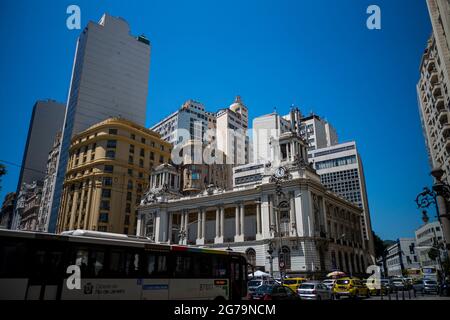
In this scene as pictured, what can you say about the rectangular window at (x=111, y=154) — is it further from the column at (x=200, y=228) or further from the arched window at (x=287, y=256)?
the arched window at (x=287, y=256)

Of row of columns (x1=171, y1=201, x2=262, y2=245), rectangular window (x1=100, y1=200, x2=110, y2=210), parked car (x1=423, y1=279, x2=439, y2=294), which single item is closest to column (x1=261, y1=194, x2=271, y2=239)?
row of columns (x1=171, y1=201, x2=262, y2=245)

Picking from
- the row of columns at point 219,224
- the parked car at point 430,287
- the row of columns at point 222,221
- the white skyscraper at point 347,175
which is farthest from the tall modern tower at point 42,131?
the parked car at point 430,287

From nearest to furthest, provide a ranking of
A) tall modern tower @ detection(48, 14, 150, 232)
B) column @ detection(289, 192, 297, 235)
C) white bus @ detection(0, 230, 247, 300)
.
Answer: white bus @ detection(0, 230, 247, 300)
column @ detection(289, 192, 297, 235)
tall modern tower @ detection(48, 14, 150, 232)

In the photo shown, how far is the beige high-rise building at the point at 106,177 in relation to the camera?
62625 mm

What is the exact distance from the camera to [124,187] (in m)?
66.5

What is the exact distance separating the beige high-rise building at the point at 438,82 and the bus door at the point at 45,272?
39.9 m

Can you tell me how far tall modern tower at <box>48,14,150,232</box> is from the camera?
75.1 m

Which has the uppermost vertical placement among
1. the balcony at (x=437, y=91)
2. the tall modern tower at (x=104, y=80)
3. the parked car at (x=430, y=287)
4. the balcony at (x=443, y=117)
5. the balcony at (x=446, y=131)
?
the tall modern tower at (x=104, y=80)

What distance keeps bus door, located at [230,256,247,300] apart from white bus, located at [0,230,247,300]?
5 cm

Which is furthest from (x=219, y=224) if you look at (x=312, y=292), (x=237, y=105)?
(x=237, y=105)

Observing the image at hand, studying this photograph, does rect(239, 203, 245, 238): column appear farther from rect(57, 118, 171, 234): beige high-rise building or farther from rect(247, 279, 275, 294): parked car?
rect(57, 118, 171, 234): beige high-rise building

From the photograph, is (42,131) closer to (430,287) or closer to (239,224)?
(239,224)

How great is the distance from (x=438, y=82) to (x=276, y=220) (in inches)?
1166

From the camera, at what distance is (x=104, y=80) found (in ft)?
259
